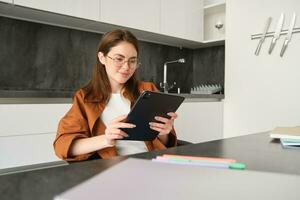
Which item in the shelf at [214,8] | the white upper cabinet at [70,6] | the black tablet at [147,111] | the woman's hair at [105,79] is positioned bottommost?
the black tablet at [147,111]

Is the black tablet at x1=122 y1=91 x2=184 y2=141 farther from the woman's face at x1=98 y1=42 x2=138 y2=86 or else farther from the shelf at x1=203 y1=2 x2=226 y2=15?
the shelf at x1=203 y1=2 x2=226 y2=15

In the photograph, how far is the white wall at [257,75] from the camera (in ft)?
7.78

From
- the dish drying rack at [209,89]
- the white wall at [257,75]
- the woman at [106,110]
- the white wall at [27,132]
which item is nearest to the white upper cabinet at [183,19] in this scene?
the white wall at [257,75]

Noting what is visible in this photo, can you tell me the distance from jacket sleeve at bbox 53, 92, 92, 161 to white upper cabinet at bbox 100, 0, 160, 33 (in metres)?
1.27

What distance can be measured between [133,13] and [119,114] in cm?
142

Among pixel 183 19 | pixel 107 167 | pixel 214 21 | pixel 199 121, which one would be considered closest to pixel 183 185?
pixel 107 167

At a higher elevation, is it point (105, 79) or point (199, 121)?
point (105, 79)

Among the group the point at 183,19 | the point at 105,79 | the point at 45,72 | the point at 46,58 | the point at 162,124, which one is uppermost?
the point at 183,19

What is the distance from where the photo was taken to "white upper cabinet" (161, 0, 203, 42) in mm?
2668

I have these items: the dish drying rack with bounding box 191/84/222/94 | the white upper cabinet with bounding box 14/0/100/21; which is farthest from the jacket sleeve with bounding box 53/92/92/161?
the dish drying rack with bounding box 191/84/222/94

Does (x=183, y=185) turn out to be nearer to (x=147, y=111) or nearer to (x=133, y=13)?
(x=147, y=111)

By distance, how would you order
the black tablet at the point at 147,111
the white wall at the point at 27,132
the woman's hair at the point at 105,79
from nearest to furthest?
1. the black tablet at the point at 147,111
2. the woman's hair at the point at 105,79
3. the white wall at the point at 27,132

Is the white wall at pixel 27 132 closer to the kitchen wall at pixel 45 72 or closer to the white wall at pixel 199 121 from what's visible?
the kitchen wall at pixel 45 72

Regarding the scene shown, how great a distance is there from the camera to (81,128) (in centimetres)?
104
